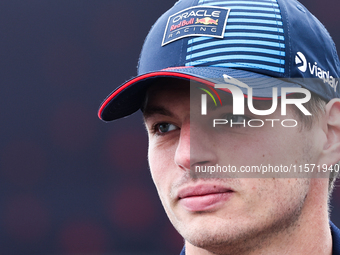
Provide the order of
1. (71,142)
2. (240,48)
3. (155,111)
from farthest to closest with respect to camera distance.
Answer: (71,142) < (155,111) < (240,48)

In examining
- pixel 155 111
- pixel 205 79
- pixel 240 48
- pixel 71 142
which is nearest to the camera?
pixel 205 79

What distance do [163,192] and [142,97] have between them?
0.35 meters

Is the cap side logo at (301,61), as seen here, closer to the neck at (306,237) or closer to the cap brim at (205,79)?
the cap brim at (205,79)

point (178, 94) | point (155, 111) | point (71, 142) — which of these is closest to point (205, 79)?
point (178, 94)

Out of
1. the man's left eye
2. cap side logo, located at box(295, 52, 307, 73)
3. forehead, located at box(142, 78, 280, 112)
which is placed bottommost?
the man's left eye

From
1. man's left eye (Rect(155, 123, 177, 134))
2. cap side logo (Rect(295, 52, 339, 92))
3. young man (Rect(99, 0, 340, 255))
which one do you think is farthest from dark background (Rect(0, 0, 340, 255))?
cap side logo (Rect(295, 52, 339, 92))

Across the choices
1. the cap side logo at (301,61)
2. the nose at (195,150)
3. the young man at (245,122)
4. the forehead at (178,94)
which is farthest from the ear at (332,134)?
the nose at (195,150)

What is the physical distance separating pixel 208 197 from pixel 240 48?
0.47 m

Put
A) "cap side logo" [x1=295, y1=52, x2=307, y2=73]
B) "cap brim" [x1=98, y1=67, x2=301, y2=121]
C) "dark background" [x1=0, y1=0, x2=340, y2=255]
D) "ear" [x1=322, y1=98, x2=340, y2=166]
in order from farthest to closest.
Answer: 1. "dark background" [x1=0, y1=0, x2=340, y2=255]
2. "ear" [x1=322, y1=98, x2=340, y2=166]
3. "cap side logo" [x1=295, y1=52, x2=307, y2=73]
4. "cap brim" [x1=98, y1=67, x2=301, y2=121]

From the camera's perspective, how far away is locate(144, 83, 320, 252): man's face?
1.24 m

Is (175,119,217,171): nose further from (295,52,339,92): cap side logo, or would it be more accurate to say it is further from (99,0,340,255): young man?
(295,52,339,92): cap side logo

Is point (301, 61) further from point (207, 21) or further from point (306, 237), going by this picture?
point (306, 237)

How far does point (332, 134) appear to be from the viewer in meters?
1.42

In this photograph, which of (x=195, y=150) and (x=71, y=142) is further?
(x=71, y=142)
